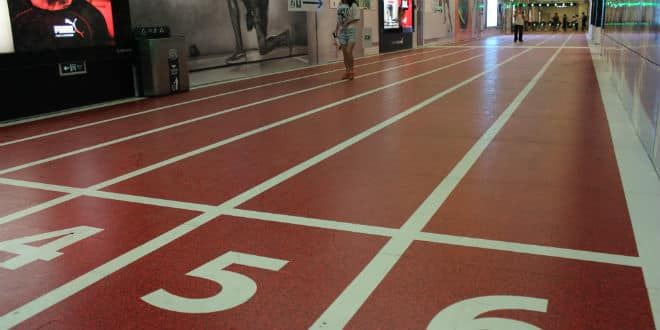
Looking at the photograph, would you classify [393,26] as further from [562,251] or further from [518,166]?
[562,251]

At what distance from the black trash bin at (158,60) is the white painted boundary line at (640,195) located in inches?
288

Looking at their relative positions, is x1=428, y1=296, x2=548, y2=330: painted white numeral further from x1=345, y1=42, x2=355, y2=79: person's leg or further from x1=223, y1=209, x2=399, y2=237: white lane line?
x1=345, y1=42, x2=355, y2=79: person's leg

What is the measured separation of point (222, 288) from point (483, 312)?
1274 millimetres

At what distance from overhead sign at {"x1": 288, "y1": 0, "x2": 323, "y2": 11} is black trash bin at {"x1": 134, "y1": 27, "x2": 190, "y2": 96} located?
520 centimetres

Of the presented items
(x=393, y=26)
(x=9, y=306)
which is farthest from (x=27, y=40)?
(x=393, y=26)

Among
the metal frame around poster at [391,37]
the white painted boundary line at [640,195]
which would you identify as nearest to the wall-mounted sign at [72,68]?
the white painted boundary line at [640,195]

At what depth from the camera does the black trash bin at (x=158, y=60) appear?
34.4 feet

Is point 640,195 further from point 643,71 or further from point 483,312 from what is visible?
point 643,71

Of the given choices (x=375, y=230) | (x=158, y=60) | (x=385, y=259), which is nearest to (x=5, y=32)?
(x=158, y=60)

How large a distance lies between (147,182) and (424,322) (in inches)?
126

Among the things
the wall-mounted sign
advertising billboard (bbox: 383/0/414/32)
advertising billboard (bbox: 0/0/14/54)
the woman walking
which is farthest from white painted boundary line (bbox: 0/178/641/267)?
advertising billboard (bbox: 383/0/414/32)

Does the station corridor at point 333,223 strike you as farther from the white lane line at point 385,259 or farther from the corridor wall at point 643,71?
the corridor wall at point 643,71

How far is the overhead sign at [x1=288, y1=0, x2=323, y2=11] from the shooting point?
1584 cm

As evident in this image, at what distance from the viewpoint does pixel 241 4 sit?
13.6m
